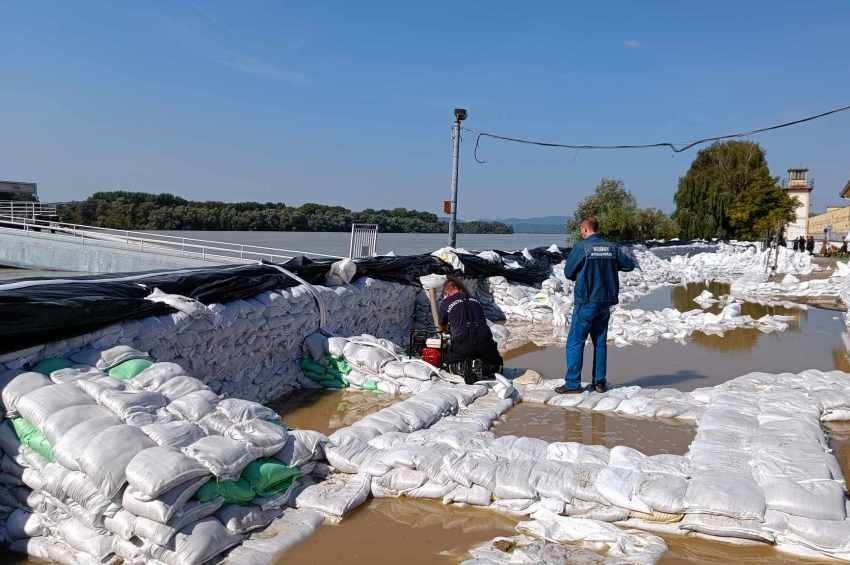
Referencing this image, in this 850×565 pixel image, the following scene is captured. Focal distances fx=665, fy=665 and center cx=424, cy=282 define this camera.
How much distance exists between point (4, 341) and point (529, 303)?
7992mm

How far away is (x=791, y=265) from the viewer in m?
20.7

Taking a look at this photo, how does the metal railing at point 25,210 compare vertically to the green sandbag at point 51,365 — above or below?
above

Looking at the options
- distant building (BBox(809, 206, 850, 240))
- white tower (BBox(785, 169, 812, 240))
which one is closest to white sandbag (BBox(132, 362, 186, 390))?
distant building (BBox(809, 206, 850, 240))

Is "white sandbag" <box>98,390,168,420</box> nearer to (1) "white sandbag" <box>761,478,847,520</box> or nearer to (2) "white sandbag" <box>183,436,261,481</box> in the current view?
(2) "white sandbag" <box>183,436,261,481</box>

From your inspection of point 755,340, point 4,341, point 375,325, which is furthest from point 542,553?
point 755,340

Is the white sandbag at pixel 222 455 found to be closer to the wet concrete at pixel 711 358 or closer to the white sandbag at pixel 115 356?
the white sandbag at pixel 115 356

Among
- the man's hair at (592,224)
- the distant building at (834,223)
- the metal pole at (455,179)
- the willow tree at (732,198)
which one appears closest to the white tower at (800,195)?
the distant building at (834,223)

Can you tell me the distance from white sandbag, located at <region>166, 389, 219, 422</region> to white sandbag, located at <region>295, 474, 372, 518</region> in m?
0.62

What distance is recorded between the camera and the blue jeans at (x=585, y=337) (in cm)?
527

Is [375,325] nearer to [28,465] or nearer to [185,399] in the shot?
[185,399]

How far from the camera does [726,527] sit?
112 inches

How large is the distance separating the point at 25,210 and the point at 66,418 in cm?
2190

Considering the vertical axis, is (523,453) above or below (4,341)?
below

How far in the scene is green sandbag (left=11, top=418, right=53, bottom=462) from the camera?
284cm
